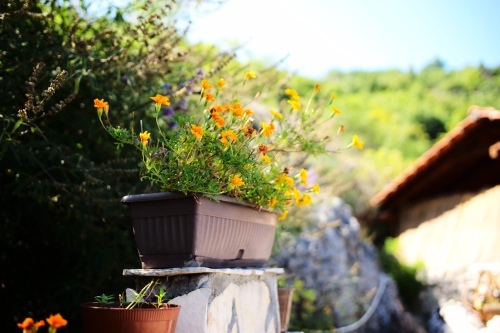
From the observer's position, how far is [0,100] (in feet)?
10.5

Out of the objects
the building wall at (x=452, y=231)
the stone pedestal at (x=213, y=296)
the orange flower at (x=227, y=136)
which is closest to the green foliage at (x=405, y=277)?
the building wall at (x=452, y=231)

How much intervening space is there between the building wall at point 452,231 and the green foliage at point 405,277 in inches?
13.5

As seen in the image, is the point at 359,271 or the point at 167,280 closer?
the point at 167,280

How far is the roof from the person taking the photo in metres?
9.07

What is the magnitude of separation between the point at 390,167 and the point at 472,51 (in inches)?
545

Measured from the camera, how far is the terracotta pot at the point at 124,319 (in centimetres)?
231

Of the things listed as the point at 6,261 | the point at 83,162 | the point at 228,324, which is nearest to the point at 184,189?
the point at 228,324

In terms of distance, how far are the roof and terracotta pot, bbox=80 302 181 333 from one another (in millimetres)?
7319

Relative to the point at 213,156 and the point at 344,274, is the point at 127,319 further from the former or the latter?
the point at 344,274

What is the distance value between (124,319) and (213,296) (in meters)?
0.53

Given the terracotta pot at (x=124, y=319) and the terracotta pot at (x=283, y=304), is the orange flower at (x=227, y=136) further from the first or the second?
the terracotta pot at (x=283, y=304)

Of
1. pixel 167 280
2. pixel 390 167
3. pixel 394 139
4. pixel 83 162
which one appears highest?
pixel 394 139

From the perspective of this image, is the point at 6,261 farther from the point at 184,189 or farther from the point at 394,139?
the point at 394,139

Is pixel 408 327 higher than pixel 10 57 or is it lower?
lower
